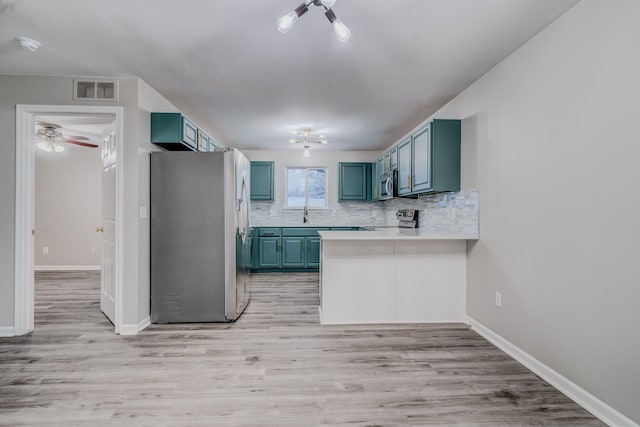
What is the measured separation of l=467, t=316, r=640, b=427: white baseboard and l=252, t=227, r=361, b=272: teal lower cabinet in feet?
10.8

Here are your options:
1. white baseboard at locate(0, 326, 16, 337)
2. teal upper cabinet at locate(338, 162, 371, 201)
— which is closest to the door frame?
white baseboard at locate(0, 326, 16, 337)

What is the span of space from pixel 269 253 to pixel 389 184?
2.49 meters

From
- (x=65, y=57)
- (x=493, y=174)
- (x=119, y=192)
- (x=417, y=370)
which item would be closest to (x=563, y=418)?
(x=417, y=370)

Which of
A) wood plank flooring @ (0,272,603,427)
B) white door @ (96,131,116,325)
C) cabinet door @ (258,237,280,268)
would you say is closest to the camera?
wood plank flooring @ (0,272,603,427)

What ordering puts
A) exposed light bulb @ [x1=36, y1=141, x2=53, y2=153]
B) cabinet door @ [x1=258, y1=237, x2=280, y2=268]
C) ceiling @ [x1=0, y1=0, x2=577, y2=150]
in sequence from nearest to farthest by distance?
1. ceiling @ [x1=0, y1=0, x2=577, y2=150]
2. exposed light bulb @ [x1=36, y1=141, x2=53, y2=153]
3. cabinet door @ [x1=258, y1=237, x2=280, y2=268]

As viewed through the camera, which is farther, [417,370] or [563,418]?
[417,370]

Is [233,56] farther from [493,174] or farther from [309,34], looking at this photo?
[493,174]

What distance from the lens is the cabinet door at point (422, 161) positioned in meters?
3.04

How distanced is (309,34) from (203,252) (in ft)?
7.08

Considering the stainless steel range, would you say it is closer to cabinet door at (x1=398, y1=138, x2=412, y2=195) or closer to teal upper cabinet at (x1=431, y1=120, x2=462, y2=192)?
Result: cabinet door at (x1=398, y1=138, x2=412, y2=195)

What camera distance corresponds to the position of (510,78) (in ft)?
7.48

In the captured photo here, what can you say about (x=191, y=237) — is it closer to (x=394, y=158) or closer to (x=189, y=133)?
(x=189, y=133)

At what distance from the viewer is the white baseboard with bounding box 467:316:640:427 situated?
1510 millimetres

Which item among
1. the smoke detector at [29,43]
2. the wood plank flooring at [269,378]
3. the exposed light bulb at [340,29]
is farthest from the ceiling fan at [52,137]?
the exposed light bulb at [340,29]
